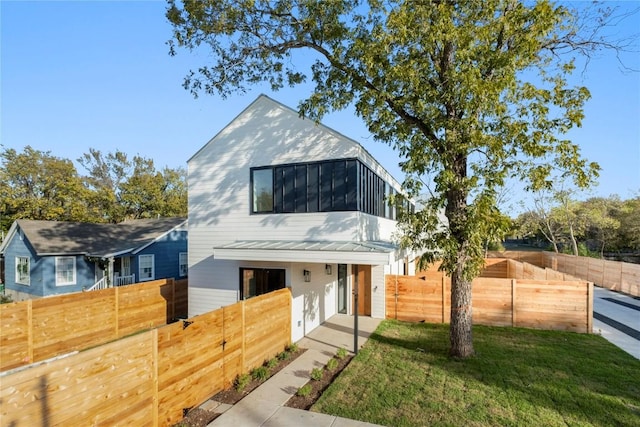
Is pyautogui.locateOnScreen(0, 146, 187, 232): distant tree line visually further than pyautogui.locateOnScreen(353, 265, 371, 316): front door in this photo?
Yes

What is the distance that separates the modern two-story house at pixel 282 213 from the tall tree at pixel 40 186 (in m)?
23.0

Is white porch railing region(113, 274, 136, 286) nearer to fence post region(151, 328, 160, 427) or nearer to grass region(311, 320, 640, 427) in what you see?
grass region(311, 320, 640, 427)

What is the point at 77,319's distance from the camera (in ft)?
30.7

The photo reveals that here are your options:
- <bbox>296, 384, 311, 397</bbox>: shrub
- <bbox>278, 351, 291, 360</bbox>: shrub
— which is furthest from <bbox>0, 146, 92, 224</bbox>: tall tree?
<bbox>296, 384, 311, 397</bbox>: shrub

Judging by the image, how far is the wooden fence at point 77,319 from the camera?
8.02m

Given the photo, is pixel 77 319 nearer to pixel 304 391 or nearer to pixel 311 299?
pixel 311 299

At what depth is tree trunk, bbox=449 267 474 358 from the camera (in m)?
7.87

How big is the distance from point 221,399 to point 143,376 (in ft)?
6.41

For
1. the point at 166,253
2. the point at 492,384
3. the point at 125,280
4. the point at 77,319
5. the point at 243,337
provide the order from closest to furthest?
the point at 492,384
the point at 243,337
the point at 77,319
the point at 125,280
the point at 166,253

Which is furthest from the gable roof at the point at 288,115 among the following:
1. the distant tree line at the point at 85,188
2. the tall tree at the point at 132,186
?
the tall tree at the point at 132,186

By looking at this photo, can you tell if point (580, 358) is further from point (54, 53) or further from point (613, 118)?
point (54, 53)

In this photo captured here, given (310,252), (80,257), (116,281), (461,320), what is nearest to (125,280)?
(116,281)

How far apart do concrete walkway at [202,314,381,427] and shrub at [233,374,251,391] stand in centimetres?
29

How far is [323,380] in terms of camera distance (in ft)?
22.6
